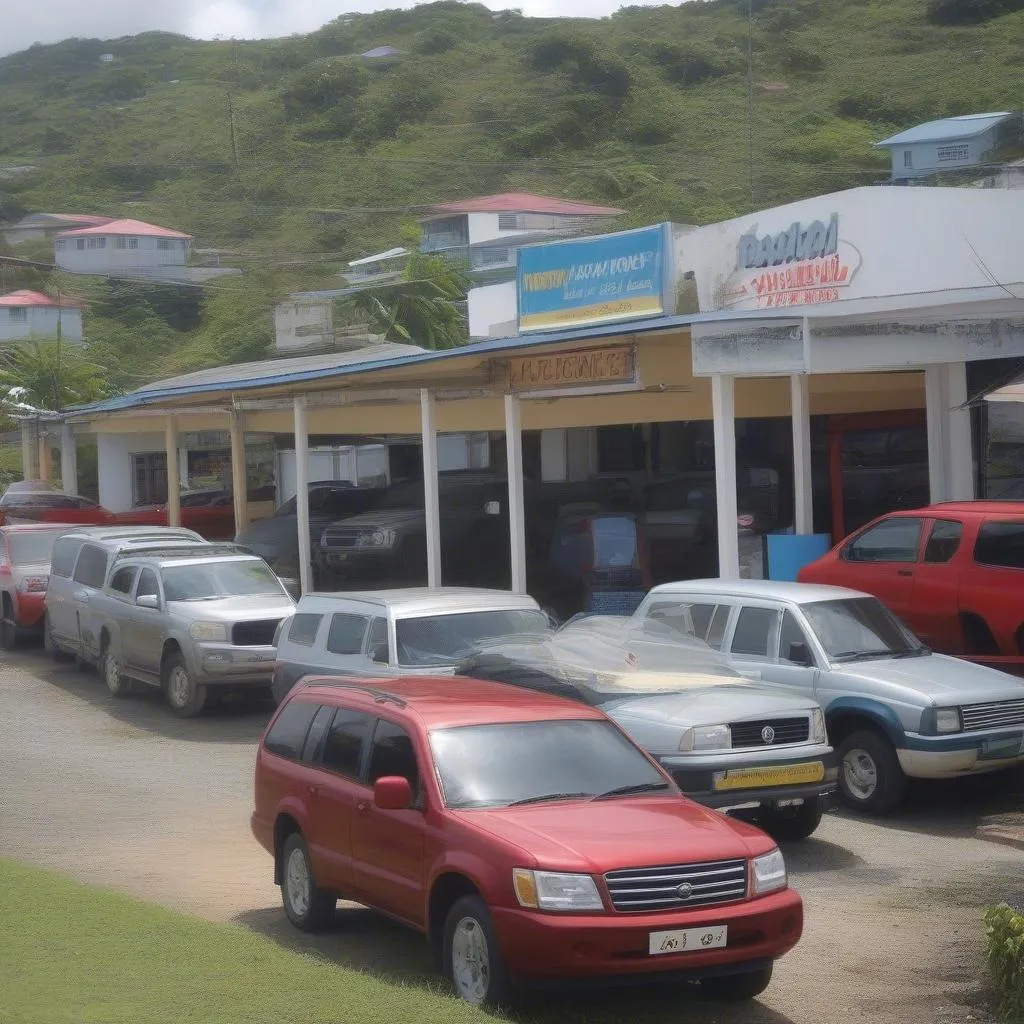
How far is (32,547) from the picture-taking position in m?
22.4

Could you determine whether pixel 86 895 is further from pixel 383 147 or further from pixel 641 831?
pixel 383 147

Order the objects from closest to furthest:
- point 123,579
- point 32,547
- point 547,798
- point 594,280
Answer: point 547,798 < point 123,579 < point 594,280 < point 32,547

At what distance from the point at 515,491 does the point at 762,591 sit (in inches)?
312

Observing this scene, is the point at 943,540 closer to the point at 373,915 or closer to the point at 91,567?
the point at 373,915

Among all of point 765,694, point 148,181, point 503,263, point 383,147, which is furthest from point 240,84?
point 765,694

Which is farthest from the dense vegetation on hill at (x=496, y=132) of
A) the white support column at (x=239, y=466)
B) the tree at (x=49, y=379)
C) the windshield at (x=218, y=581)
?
the windshield at (x=218, y=581)

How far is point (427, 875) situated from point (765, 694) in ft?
13.2

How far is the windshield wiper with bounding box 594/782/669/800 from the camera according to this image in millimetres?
7395

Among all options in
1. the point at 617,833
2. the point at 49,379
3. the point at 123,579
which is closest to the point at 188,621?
the point at 123,579

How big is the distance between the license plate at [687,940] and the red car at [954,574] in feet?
21.6

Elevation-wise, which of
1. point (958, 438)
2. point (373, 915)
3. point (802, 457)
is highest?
point (958, 438)

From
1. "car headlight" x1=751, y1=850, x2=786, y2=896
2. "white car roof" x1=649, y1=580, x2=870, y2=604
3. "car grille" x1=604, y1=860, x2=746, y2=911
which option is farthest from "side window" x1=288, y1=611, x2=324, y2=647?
"car grille" x1=604, y1=860, x2=746, y2=911

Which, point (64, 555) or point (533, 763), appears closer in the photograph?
point (533, 763)

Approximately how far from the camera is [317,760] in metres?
8.34
